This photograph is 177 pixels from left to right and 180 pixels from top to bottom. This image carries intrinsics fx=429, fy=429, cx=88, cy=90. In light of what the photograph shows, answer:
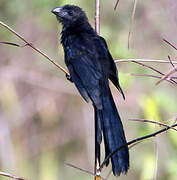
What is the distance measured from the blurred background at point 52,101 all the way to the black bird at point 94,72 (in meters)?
0.44

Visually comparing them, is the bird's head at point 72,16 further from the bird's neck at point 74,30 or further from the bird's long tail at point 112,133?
the bird's long tail at point 112,133

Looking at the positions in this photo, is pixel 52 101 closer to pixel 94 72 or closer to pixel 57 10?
pixel 57 10

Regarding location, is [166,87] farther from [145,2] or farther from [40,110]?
[40,110]

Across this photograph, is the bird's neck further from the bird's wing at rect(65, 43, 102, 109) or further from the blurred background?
the blurred background

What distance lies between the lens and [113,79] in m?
3.29

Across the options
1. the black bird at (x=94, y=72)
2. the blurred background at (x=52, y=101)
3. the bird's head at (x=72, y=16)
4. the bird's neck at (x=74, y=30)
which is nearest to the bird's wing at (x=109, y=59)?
the black bird at (x=94, y=72)

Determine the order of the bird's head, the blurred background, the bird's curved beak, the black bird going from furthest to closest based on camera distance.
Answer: the blurred background → the bird's head → the bird's curved beak → the black bird

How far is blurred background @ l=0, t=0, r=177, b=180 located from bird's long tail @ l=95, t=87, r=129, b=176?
1.35 m

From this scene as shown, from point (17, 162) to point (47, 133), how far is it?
0.49m

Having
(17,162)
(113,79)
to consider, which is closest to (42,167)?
(17,162)

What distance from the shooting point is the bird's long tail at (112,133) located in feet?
7.86

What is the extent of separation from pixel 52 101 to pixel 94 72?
193 cm

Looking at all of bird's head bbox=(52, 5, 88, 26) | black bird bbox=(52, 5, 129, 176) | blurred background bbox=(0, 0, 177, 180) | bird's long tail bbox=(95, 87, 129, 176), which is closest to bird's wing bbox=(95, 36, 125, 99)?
black bird bbox=(52, 5, 129, 176)

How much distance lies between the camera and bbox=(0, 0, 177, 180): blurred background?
4.31 meters
